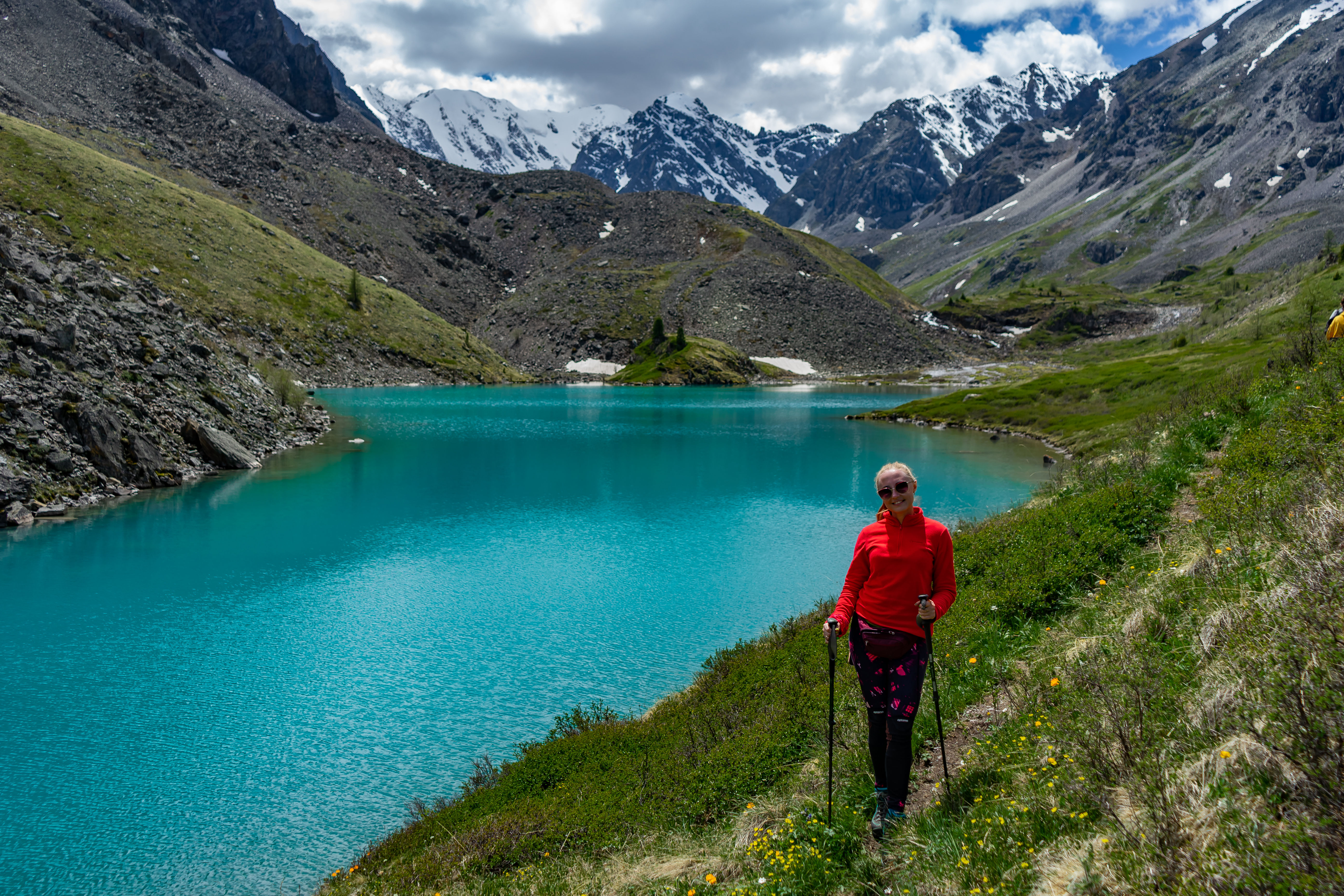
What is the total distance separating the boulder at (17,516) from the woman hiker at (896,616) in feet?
129

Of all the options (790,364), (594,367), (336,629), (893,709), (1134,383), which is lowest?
(336,629)

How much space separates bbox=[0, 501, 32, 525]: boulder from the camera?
3131 cm

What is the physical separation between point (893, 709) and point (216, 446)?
5002cm

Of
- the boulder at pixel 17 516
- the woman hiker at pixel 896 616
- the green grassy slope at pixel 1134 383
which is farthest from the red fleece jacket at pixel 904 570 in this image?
the boulder at pixel 17 516

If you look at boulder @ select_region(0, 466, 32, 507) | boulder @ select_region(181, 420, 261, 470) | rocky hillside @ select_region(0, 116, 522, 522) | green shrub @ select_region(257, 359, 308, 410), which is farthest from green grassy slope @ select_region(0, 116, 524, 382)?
boulder @ select_region(0, 466, 32, 507)

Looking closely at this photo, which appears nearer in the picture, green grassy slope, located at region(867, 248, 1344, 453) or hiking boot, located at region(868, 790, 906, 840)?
hiking boot, located at region(868, 790, 906, 840)

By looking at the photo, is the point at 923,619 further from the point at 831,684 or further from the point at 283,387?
the point at 283,387

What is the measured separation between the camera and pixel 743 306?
650 feet

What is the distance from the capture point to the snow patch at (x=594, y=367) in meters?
176

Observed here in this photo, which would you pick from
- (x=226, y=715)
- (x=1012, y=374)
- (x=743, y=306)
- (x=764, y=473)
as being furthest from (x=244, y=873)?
(x=743, y=306)

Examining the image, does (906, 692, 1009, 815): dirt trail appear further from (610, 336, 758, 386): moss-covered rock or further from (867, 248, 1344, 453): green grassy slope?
(610, 336, 758, 386): moss-covered rock

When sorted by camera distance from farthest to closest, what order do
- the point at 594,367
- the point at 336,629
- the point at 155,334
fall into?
the point at 594,367 < the point at 155,334 < the point at 336,629

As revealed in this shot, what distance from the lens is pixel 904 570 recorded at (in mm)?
7945

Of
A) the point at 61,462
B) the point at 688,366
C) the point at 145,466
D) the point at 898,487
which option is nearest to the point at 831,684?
the point at 898,487
